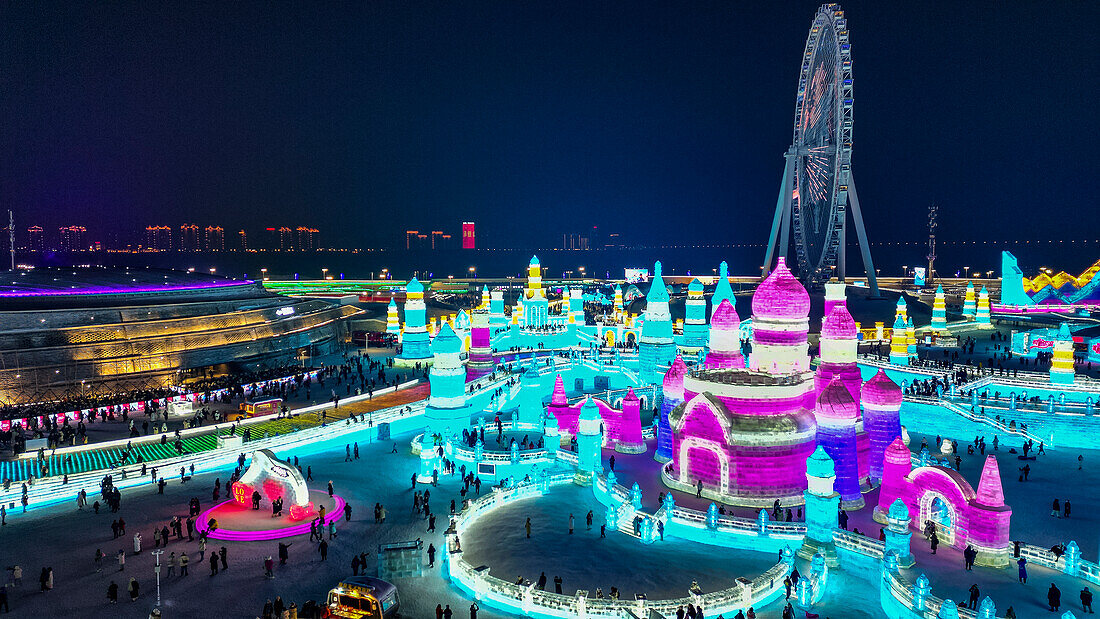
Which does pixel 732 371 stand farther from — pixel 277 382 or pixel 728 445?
pixel 277 382

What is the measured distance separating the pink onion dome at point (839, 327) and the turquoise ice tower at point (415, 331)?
2609 cm

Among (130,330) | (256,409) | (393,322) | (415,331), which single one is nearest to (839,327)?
(256,409)

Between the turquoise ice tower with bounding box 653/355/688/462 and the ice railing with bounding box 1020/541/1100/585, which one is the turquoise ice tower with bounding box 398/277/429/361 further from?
the ice railing with bounding box 1020/541/1100/585

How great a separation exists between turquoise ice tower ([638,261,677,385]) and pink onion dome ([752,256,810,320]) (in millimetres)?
15871

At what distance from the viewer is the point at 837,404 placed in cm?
2075

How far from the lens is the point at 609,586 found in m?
16.1

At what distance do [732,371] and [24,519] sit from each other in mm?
20351

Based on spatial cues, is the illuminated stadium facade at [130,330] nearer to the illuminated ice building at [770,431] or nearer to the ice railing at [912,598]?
the illuminated ice building at [770,431]

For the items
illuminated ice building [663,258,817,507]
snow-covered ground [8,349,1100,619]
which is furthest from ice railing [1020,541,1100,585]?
illuminated ice building [663,258,817,507]

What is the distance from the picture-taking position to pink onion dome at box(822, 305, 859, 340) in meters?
24.3

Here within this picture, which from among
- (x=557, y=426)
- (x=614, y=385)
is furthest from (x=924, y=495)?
(x=614, y=385)

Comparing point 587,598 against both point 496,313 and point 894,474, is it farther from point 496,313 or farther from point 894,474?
point 496,313

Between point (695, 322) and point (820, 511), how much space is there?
2426 centimetres

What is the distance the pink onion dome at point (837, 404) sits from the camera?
20.7 meters
